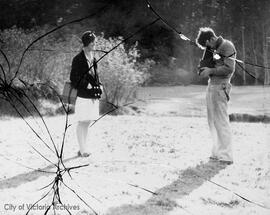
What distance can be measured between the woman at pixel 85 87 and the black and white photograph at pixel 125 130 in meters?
A: 0.01

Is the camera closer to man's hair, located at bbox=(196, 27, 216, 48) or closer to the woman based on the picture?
man's hair, located at bbox=(196, 27, 216, 48)

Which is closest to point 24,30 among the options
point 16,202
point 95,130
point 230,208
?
point 16,202

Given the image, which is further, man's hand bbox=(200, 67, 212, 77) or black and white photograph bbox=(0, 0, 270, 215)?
man's hand bbox=(200, 67, 212, 77)

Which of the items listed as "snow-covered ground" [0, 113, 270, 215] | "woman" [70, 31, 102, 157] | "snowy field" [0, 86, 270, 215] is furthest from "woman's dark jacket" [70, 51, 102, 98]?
"snow-covered ground" [0, 113, 270, 215]

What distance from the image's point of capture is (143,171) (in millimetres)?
4090

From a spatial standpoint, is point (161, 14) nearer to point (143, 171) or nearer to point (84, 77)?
point (84, 77)

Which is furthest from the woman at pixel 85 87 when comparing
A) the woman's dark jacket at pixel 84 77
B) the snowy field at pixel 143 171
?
the snowy field at pixel 143 171

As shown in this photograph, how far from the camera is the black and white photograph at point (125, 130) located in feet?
9.51

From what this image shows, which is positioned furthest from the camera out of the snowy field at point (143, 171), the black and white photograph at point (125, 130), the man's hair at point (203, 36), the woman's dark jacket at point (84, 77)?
the man's hair at point (203, 36)

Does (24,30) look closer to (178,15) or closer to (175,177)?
(178,15)

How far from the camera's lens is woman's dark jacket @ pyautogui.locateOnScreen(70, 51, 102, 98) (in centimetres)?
374

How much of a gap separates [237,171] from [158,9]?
5.64ft

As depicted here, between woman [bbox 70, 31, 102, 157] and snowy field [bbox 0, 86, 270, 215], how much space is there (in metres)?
0.30

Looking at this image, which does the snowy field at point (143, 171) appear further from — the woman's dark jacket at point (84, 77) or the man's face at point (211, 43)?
the man's face at point (211, 43)
